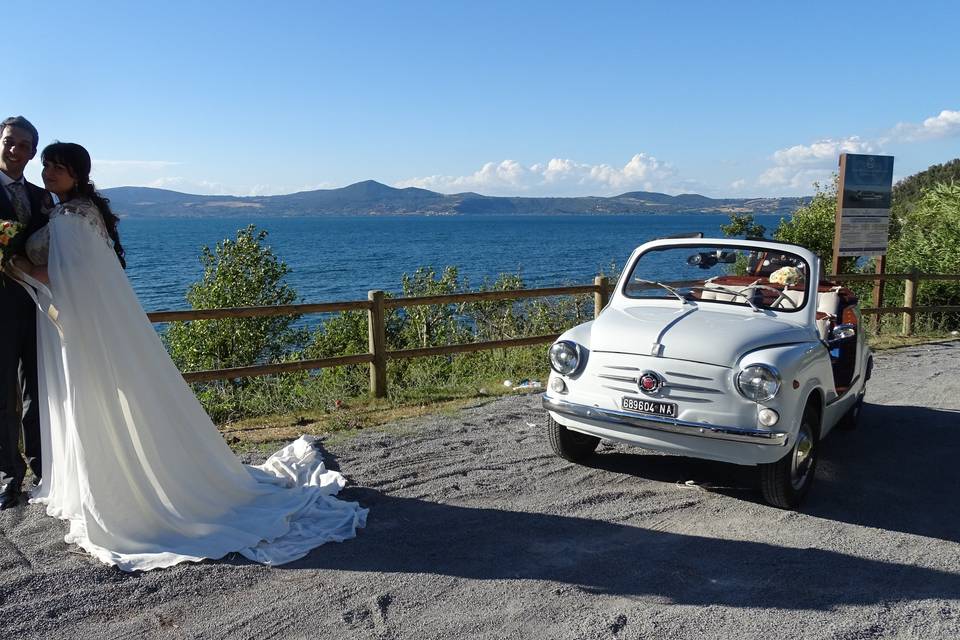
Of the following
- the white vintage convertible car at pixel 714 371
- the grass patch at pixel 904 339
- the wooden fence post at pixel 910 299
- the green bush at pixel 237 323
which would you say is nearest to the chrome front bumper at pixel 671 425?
the white vintage convertible car at pixel 714 371

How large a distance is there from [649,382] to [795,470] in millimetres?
1217

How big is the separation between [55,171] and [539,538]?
145 inches

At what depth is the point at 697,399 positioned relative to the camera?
513cm

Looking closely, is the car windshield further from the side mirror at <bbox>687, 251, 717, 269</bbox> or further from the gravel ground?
the gravel ground

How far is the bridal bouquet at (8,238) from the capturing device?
180 inches

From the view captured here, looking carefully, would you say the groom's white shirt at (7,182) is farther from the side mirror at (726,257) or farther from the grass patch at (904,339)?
the grass patch at (904,339)

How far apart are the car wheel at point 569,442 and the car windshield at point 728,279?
4.29 ft

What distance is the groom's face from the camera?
16.2 ft

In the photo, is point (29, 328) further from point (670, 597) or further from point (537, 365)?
point (537, 365)

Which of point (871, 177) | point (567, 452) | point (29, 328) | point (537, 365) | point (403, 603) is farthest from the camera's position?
point (871, 177)

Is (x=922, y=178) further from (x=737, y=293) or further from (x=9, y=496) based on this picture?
(x=9, y=496)

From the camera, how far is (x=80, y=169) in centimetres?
470

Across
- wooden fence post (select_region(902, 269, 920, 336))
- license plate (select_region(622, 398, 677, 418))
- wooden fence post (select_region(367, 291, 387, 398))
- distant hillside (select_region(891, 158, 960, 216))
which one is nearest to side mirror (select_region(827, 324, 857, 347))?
license plate (select_region(622, 398, 677, 418))

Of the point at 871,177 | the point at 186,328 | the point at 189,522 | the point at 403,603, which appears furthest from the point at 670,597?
the point at 186,328
